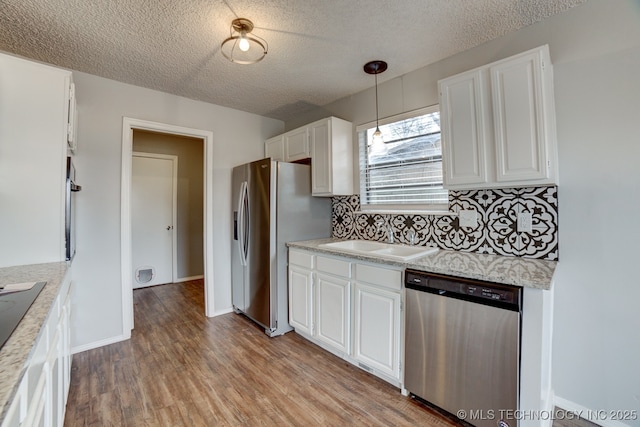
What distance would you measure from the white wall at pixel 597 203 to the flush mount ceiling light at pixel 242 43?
1933mm

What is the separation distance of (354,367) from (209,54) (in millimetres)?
2766

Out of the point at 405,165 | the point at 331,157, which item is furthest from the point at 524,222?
the point at 331,157

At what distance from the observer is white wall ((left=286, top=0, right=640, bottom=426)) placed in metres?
1.56

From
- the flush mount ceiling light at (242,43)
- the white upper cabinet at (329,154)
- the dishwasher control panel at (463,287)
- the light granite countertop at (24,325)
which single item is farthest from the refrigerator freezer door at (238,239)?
the dishwasher control panel at (463,287)

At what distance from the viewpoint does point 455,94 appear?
1963 mm

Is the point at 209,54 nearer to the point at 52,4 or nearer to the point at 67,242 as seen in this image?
the point at 52,4

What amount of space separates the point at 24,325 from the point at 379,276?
177cm

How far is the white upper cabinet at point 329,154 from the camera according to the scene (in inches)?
112

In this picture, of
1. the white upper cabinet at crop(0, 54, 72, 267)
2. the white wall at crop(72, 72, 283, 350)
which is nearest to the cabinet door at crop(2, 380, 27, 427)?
the white upper cabinet at crop(0, 54, 72, 267)

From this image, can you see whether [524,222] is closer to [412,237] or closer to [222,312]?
[412,237]

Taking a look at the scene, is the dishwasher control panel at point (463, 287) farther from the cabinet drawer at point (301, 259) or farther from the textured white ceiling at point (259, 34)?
the textured white ceiling at point (259, 34)

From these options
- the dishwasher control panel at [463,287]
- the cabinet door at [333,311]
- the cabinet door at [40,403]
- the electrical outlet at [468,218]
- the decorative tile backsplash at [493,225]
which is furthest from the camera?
the cabinet door at [333,311]

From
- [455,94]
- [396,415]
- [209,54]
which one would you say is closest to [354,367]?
[396,415]

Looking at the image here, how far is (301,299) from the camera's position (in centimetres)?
268
